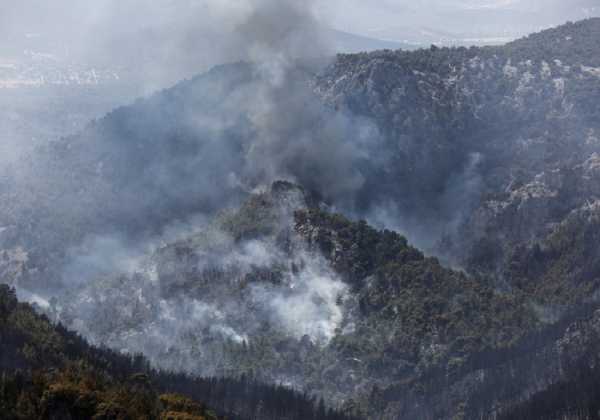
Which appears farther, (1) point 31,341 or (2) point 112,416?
(1) point 31,341

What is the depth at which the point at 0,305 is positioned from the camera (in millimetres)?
199250

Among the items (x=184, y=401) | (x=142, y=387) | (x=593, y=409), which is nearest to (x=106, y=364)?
(x=142, y=387)

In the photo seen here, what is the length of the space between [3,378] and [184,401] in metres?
36.2

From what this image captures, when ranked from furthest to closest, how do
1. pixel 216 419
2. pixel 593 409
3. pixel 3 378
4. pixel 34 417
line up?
pixel 593 409 < pixel 216 419 < pixel 3 378 < pixel 34 417

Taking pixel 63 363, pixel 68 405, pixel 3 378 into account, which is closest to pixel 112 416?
pixel 68 405

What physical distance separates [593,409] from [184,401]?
92367 millimetres

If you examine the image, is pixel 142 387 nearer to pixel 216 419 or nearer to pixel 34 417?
pixel 216 419

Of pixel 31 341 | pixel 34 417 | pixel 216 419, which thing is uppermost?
pixel 31 341

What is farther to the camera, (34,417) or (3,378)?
(3,378)

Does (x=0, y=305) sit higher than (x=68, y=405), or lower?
higher

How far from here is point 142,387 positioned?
18300 centimetres

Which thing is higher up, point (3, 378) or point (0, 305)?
point (0, 305)

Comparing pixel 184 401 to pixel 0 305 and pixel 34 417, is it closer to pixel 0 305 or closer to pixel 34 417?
pixel 34 417

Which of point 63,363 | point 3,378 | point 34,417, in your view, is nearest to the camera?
point 34,417
